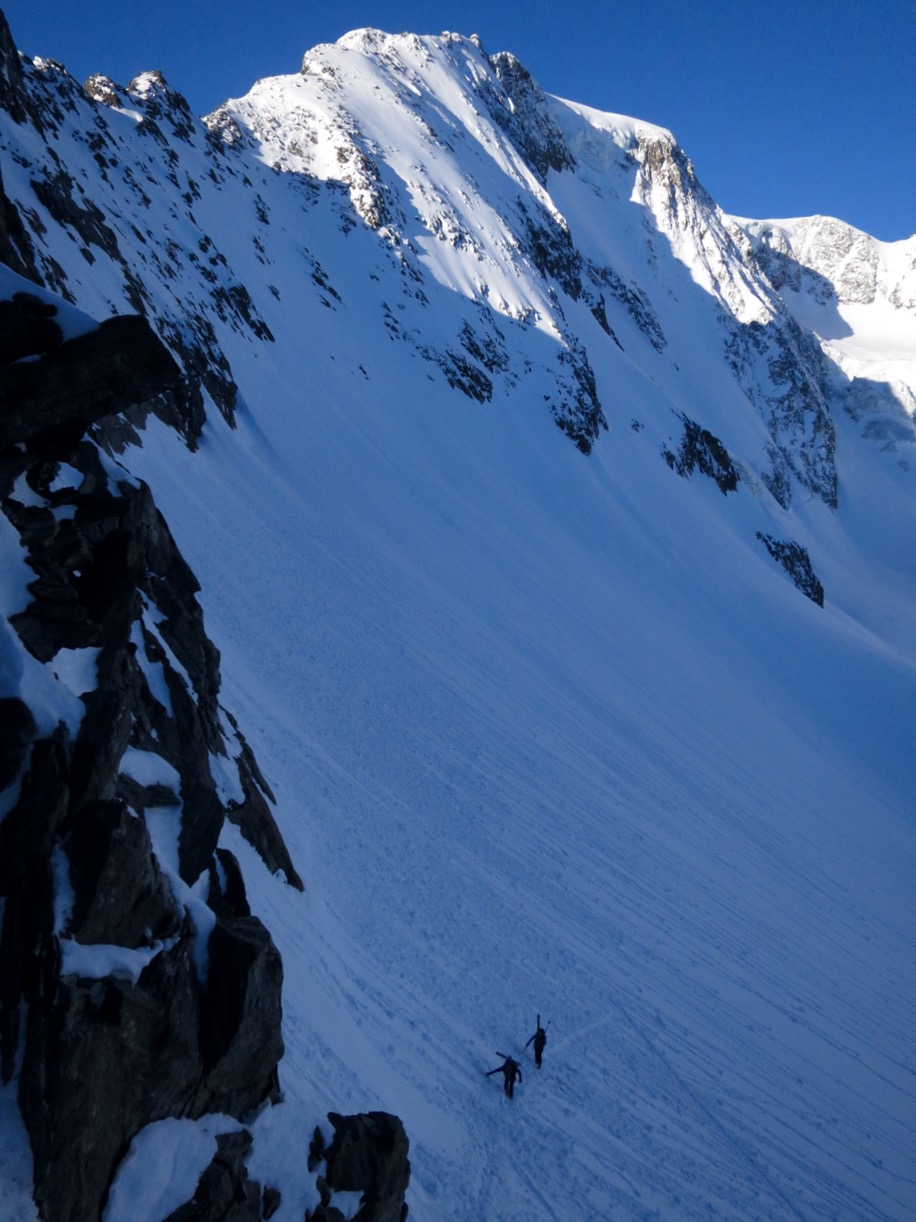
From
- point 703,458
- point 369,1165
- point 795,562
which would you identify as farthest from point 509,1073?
point 703,458

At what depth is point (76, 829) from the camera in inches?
182

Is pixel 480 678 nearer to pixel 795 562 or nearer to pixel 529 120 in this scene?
pixel 795 562

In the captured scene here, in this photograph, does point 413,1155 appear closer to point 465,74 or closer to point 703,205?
point 465,74

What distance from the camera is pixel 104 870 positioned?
14.9 feet

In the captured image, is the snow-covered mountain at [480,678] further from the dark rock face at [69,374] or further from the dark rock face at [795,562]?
the dark rock face at [69,374]

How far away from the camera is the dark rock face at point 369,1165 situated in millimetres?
5719

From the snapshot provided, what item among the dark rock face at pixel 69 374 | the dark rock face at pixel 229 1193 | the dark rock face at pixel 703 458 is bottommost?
the dark rock face at pixel 229 1193

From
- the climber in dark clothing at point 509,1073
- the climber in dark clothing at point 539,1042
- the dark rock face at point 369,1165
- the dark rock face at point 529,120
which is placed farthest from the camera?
the dark rock face at point 529,120

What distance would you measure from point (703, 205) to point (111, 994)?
306ft

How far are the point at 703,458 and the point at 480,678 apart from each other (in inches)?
1497

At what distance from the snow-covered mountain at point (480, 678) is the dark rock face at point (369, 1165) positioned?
16cm

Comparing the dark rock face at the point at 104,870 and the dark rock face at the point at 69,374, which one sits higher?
the dark rock face at the point at 69,374

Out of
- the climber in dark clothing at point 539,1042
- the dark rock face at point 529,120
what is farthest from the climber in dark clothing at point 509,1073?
the dark rock face at point 529,120

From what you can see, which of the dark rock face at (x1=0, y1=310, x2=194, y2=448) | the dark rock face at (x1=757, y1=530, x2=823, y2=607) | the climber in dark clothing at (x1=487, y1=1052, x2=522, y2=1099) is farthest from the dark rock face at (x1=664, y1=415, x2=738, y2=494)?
the dark rock face at (x1=0, y1=310, x2=194, y2=448)
